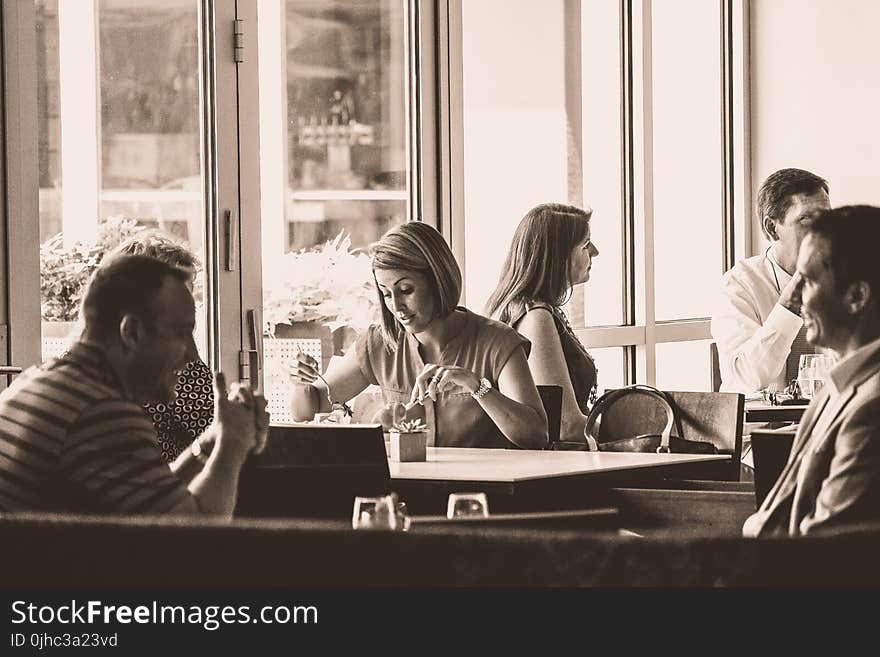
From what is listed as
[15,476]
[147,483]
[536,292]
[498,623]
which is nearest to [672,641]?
[498,623]

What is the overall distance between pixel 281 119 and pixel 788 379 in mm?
2482

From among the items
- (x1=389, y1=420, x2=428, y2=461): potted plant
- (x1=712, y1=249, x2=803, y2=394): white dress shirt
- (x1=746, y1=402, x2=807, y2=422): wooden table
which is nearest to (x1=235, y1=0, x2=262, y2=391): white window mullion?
(x1=389, y1=420, x2=428, y2=461): potted plant

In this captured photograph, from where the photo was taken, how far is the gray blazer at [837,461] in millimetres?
2070

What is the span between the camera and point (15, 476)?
86.0 inches

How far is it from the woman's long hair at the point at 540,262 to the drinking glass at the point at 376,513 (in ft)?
8.53

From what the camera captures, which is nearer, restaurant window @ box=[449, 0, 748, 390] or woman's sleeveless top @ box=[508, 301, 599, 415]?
woman's sleeveless top @ box=[508, 301, 599, 415]

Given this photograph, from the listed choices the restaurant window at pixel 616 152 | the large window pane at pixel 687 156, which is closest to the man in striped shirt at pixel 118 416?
the restaurant window at pixel 616 152

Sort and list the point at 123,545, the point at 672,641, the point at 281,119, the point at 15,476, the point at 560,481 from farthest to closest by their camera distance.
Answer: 1. the point at 281,119
2. the point at 560,481
3. the point at 15,476
4. the point at 123,545
5. the point at 672,641

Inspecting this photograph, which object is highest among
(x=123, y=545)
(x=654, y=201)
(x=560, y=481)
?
(x=654, y=201)

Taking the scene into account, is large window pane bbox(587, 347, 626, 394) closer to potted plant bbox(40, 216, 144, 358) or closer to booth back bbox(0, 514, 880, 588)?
potted plant bbox(40, 216, 144, 358)

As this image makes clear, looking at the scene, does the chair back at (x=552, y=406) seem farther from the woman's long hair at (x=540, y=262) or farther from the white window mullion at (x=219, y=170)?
the white window mullion at (x=219, y=170)

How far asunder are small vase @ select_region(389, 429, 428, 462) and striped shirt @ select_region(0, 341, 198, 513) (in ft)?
6.06

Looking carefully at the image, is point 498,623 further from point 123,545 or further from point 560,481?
point 560,481

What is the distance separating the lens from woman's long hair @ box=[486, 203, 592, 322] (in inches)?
202
